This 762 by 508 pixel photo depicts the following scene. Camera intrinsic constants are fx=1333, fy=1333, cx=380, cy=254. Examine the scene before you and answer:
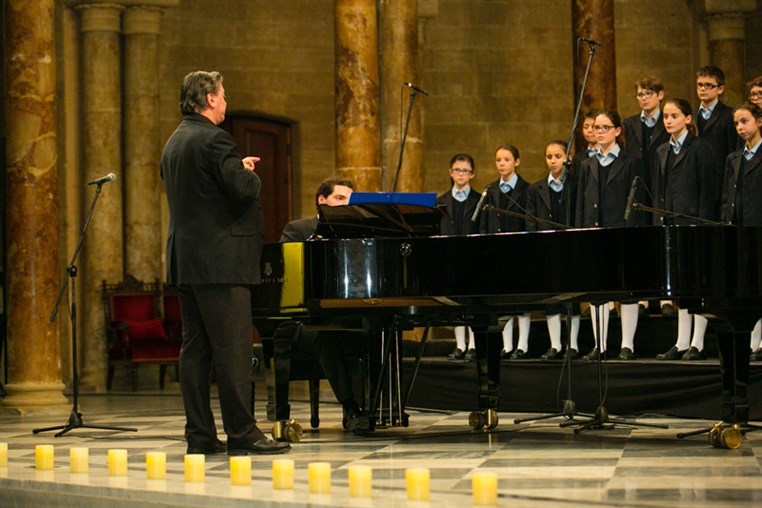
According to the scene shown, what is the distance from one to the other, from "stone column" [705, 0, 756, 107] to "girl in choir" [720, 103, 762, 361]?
7.32 meters

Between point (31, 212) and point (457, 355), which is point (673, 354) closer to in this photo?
point (457, 355)

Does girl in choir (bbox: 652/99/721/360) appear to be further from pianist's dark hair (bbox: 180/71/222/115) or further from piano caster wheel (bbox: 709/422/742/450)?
pianist's dark hair (bbox: 180/71/222/115)

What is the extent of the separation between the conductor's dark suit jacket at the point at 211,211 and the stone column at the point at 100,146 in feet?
25.9

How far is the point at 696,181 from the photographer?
7.75m

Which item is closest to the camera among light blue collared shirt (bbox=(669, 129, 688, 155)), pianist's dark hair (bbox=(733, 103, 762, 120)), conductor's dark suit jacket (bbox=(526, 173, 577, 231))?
pianist's dark hair (bbox=(733, 103, 762, 120))

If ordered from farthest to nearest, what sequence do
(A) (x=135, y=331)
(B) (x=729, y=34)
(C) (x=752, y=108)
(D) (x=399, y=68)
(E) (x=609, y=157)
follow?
(B) (x=729, y=34)
(A) (x=135, y=331)
(D) (x=399, y=68)
(E) (x=609, y=157)
(C) (x=752, y=108)

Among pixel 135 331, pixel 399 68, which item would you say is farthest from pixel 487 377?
pixel 135 331

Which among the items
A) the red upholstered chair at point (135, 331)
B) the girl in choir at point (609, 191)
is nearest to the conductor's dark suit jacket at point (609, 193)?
the girl in choir at point (609, 191)

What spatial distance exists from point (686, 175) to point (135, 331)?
22.5 ft

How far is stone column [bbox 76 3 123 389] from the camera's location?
13734 millimetres

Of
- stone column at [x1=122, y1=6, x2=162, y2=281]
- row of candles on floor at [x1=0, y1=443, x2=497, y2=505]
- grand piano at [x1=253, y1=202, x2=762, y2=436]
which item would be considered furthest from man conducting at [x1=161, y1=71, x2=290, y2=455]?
stone column at [x1=122, y1=6, x2=162, y2=281]

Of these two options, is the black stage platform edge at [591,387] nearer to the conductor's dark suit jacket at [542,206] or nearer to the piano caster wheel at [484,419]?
the conductor's dark suit jacket at [542,206]

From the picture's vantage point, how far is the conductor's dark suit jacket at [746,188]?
7234 mm

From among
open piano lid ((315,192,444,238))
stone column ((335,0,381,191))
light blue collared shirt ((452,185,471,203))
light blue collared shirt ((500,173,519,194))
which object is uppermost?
stone column ((335,0,381,191))
